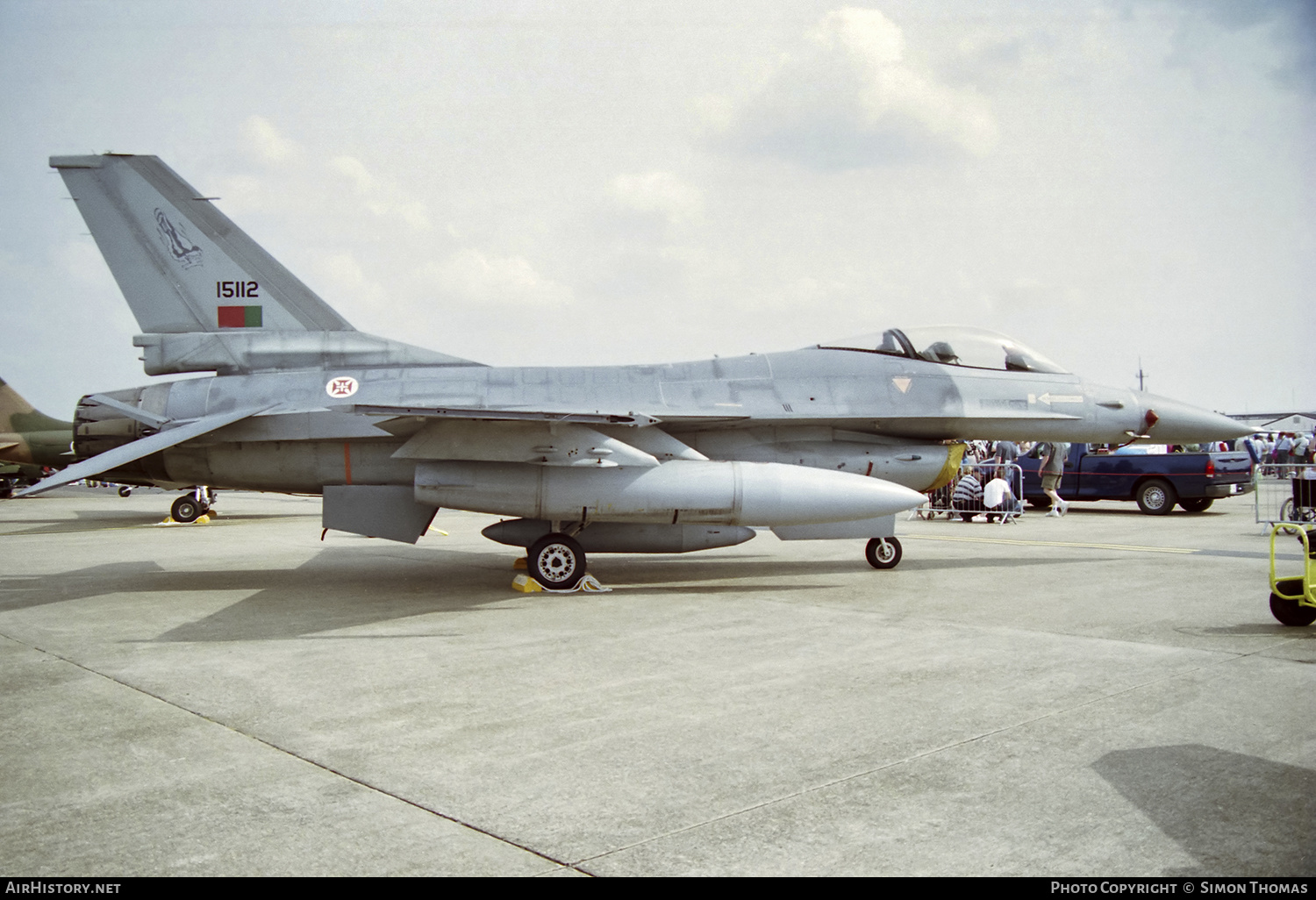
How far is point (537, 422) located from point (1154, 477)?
49.2 ft

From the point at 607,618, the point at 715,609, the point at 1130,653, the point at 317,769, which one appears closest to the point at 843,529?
the point at 715,609

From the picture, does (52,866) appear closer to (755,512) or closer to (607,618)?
(607,618)

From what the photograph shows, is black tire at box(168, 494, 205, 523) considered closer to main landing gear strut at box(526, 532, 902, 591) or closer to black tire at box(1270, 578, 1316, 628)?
main landing gear strut at box(526, 532, 902, 591)

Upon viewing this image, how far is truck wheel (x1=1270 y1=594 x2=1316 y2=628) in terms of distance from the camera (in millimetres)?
6684

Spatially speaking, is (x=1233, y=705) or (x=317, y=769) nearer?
(x=317, y=769)

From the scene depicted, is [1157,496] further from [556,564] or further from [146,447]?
[146,447]

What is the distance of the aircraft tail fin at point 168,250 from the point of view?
32.5 feet

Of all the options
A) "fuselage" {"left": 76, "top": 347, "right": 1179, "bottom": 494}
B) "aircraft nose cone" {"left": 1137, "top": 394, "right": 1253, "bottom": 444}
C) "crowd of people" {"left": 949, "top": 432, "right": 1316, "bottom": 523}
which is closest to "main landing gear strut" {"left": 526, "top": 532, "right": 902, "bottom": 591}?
"fuselage" {"left": 76, "top": 347, "right": 1179, "bottom": 494}

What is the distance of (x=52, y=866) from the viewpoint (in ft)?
9.76

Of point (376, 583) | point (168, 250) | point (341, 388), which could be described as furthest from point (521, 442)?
point (168, 250)

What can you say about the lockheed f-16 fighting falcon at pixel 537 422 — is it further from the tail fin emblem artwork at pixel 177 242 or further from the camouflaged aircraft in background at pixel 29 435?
the camouflaged aircraft in background at pixel 29 435

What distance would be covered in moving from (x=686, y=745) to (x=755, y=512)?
15.3ft

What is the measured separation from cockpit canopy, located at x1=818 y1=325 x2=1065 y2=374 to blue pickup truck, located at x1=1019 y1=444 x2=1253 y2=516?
7704 mm

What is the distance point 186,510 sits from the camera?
67.3ft
